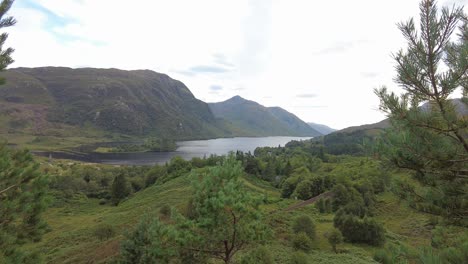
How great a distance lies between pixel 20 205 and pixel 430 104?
492 inches

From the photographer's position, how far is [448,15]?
5.12 metres

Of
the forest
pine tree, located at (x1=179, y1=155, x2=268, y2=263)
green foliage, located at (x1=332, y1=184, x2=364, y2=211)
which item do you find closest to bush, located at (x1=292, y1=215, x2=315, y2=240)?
the forest

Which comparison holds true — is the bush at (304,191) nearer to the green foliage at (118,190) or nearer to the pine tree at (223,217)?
the green foliage at (118,190)

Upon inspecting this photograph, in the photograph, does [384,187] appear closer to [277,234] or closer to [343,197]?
[277,234]

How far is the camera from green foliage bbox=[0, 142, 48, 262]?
9.61 m

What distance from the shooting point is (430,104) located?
5.68 metres

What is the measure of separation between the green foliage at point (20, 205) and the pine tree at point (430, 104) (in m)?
11.2

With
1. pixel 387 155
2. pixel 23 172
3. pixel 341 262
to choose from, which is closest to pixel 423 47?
pixel 387 155

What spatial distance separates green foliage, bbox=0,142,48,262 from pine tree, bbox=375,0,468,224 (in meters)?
11.2

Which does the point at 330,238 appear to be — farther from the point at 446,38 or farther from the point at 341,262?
the point at 446,38

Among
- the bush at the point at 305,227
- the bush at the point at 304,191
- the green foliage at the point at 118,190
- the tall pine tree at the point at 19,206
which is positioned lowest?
the green foliage at the point at 118,190

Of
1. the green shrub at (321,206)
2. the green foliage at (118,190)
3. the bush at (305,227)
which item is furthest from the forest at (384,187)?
the green foliage at (118,190)

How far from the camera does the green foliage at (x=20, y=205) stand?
9.61m

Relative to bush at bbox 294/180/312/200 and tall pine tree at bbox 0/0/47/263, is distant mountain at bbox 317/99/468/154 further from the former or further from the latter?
bush at bbox 294/180/312/200
